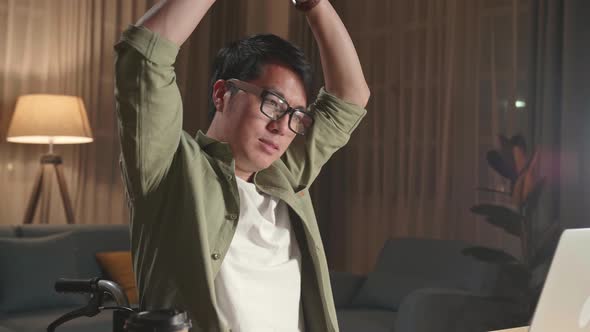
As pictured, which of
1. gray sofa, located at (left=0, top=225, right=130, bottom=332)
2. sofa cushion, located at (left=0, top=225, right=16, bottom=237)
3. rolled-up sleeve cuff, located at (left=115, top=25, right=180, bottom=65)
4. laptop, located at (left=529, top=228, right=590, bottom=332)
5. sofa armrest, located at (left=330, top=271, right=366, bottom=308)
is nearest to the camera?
rolled-up sleeve cuff, located at (left=115, top=25, right=180, bottom=65)

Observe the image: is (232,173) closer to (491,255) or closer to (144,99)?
(144,99)

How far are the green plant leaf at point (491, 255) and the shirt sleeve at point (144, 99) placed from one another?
Answer: 7.89 ft

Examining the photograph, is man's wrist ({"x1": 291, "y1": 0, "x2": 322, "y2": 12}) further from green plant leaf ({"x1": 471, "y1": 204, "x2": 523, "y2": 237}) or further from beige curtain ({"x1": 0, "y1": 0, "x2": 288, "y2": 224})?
beige curtain ({"x1": 0, "y1": 0, "x2": 288, "y2": 224})

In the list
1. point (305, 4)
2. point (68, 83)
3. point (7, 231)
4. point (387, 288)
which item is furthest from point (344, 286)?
point (305, 4)

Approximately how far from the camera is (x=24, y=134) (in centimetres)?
407

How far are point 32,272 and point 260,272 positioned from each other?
2.52 meters

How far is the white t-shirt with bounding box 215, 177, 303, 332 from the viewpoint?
3.81 feet

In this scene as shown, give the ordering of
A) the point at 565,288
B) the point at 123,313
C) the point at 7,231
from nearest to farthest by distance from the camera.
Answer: the point at 123,313, the point at 565,288, the point at 7,231

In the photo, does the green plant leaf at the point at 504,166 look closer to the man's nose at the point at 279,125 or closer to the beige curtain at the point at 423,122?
the beige curtain at the point at 423,122

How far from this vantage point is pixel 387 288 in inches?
146

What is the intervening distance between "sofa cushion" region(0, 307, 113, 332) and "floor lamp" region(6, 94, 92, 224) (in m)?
1.10

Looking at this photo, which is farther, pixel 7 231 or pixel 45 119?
pixel 45 119

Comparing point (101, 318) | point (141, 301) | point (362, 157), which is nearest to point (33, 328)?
point (101, 318)

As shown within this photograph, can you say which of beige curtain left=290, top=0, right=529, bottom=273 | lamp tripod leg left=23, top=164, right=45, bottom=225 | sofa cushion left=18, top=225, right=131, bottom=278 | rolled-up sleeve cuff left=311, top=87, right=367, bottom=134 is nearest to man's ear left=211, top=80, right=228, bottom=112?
rolled-up sleeve cuff left=311, top=87, right=367, bottom=134
